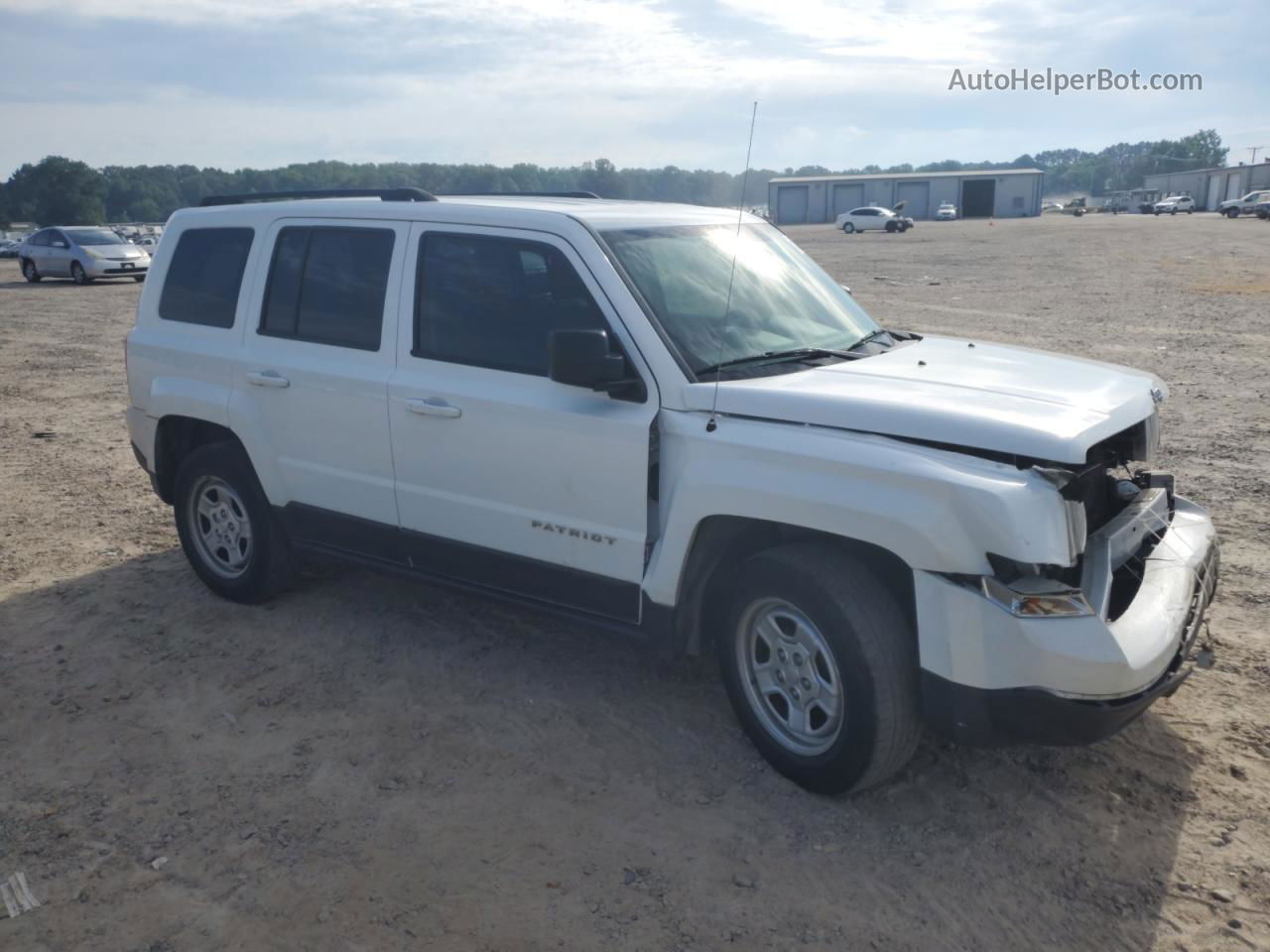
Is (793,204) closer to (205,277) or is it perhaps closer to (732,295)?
(205,277)

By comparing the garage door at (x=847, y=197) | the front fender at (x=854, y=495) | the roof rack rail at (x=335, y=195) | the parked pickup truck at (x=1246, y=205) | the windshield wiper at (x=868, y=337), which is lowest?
the front fender at (x=854, y=495)

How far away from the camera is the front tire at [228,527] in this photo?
223 inches

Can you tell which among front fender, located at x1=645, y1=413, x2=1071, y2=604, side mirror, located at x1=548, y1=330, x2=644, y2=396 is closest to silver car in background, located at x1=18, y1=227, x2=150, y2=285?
side mirror, located at x1=548, y1=330, x2=644, y2=396

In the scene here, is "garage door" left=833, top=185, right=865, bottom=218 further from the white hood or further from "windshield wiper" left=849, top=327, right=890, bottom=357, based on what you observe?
the white hood

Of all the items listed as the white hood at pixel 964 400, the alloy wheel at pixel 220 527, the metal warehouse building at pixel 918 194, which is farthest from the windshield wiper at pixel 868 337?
the metal warehouse building at pixel 918 194

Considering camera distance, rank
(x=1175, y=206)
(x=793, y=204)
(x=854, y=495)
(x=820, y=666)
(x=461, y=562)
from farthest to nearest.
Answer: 1. (x=793, y=204)
2. (x=1175, y=206)
3. (x=461, y=562)
4. (x=820, y=666)
5. (x=854, y=495)

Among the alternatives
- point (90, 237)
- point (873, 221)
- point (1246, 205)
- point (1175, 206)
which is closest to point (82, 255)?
point (90, 237)

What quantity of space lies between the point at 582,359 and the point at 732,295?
97cm

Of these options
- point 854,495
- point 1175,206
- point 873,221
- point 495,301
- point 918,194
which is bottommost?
point 854,495

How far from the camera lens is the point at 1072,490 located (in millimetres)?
3391

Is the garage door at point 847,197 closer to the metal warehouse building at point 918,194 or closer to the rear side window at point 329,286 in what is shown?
the metal warehouse building at point 918,194

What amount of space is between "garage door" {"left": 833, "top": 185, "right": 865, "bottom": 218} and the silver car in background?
67646mm

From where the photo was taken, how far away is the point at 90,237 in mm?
27812

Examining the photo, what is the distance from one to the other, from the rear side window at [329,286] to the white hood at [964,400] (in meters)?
1.76
